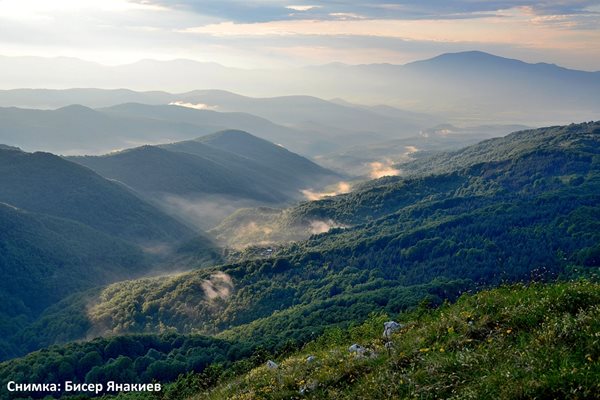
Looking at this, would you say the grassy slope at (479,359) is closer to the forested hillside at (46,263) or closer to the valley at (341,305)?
the valley at (341,305)

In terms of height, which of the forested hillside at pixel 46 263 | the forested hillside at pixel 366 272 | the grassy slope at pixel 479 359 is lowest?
the forested hillside at pixel 46 263

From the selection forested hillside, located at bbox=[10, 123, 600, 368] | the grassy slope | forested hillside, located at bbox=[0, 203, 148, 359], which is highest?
the grassy slope

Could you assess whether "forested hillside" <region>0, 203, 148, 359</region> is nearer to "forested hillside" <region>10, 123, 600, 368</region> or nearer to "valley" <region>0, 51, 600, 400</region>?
"valley" <region>0, 51, 600, 400</region>

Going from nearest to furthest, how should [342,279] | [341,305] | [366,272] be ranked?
[341,305] < [342,279] < [366,272]

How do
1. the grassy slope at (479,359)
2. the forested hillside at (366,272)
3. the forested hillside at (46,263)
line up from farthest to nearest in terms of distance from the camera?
the forested hillside at (46,263) → the forested hillside at (366,272) → the grassy slope at (479,359)

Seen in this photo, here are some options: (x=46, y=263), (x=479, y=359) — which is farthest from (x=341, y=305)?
(x=46, y=263)

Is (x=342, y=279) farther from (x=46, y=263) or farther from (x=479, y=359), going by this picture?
(x=479, y=359)

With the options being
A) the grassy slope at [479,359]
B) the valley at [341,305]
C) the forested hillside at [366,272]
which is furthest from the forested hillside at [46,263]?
the grassy slope at [479,359]

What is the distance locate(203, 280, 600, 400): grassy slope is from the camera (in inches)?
577

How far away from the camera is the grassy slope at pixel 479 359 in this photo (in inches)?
577

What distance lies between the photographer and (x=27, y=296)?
14000cm

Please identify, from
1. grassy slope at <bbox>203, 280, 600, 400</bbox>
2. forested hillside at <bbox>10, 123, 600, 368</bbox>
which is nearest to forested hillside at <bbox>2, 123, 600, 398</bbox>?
forested hillside at <bbox>10, 123, 600, 368</bbox>

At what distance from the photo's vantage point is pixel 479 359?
16844 millimetres

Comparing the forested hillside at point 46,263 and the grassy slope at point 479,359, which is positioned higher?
the grassy slope at point 479,359
